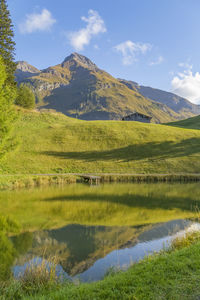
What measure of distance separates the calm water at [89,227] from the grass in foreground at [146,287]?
64.8 inches

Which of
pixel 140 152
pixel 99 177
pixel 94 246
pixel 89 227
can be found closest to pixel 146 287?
pixel 94 246

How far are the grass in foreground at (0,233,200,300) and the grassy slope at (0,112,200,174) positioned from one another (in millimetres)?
39881

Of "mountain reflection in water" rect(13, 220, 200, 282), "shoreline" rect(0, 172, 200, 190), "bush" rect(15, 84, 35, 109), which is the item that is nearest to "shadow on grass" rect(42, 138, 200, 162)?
"shoreline" rect(0, 172, 200, 190)

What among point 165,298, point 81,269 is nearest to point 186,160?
point 81,269

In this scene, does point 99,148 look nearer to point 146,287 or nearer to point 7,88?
point 7,88

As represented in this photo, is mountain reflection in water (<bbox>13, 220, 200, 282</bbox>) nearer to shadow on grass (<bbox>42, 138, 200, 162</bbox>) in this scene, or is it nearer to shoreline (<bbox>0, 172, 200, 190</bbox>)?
shoreline (<bbox>0, 172, 200, 190</bbox>)

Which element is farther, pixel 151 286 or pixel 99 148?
pixel 99 148

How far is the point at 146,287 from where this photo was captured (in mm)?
7609

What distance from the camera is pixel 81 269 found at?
→ 39.3ft

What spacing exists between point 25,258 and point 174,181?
38.0 m

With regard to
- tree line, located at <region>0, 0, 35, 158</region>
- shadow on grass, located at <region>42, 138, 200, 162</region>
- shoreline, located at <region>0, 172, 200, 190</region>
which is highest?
tree line, located at <region>0, 0, 35, 158</region>

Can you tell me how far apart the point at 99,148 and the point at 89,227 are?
161 feet

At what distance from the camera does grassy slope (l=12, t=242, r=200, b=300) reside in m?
7.16

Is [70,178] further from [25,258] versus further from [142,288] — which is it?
[142,288]
